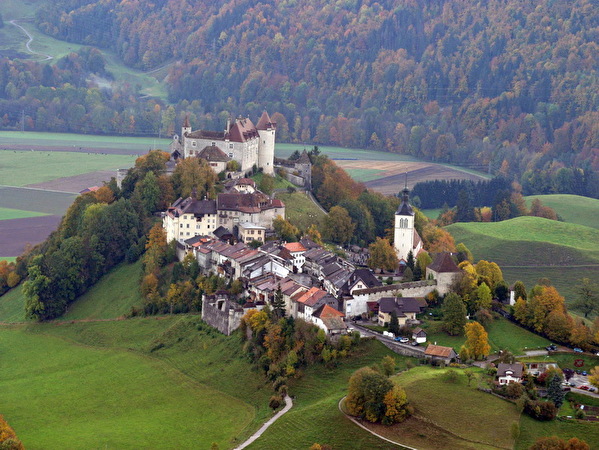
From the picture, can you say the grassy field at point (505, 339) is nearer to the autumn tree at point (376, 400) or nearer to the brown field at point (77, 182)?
the autumn tree at point (376, 400)

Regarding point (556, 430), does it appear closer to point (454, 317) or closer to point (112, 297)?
point (454, 317)

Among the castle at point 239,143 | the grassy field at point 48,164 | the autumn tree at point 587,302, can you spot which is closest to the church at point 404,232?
the autumn tree at point 587,302

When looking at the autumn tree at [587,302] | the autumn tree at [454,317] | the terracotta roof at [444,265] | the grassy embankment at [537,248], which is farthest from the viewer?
the grassy embankment at [537,248]

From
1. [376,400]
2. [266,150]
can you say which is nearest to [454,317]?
[376,400]

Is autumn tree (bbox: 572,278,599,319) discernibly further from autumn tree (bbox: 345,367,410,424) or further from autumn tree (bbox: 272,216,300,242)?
autumn tree (bbox: 345,367,410,424)

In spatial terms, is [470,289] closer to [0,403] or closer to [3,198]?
[0,403]
